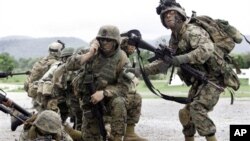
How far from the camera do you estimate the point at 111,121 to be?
8.06 metres

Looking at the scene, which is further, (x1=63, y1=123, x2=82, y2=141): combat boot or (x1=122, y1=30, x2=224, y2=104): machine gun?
(x1=63, y1=123, x2=82, y2=141): combat boot

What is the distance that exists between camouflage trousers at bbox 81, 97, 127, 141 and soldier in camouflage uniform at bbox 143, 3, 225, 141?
80 cm

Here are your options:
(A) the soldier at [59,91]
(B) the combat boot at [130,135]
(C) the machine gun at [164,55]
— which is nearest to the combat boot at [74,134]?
(A) the soldier at [59,91]

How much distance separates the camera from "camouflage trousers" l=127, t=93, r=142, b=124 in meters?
9.80

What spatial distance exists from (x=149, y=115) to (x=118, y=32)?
775cm

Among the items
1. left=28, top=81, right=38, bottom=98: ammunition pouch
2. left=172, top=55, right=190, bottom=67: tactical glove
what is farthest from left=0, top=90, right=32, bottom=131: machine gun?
left=28, top=81, right=38, bottom=98: ammunition pouch

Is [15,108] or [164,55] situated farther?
[15,108]

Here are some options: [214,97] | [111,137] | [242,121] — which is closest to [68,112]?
[111,137]

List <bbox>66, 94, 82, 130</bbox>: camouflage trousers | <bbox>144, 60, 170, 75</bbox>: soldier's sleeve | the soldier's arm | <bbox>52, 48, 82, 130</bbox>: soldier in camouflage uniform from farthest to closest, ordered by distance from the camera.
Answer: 1. <bbox>52, 48, 82, 130</bbox>: soldier in camouflage uniform
2. <bbox>66, 94, 82, 130</bbox>: camouflage trousers
3. <bbox>144, 60, 170, 75</bbox>: soldier's sleeve
4. the soldier's arm

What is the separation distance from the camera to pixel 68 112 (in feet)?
33.9

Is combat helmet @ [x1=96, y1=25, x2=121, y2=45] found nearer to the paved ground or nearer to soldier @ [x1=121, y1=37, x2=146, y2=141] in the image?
soldier @ [x1=121, y1=37, x2=146, y2=141]

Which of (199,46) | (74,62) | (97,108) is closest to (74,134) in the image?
(97,108)

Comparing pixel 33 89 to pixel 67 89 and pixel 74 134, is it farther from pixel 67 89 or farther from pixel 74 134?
pixel 74 134

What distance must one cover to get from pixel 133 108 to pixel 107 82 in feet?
6.08
